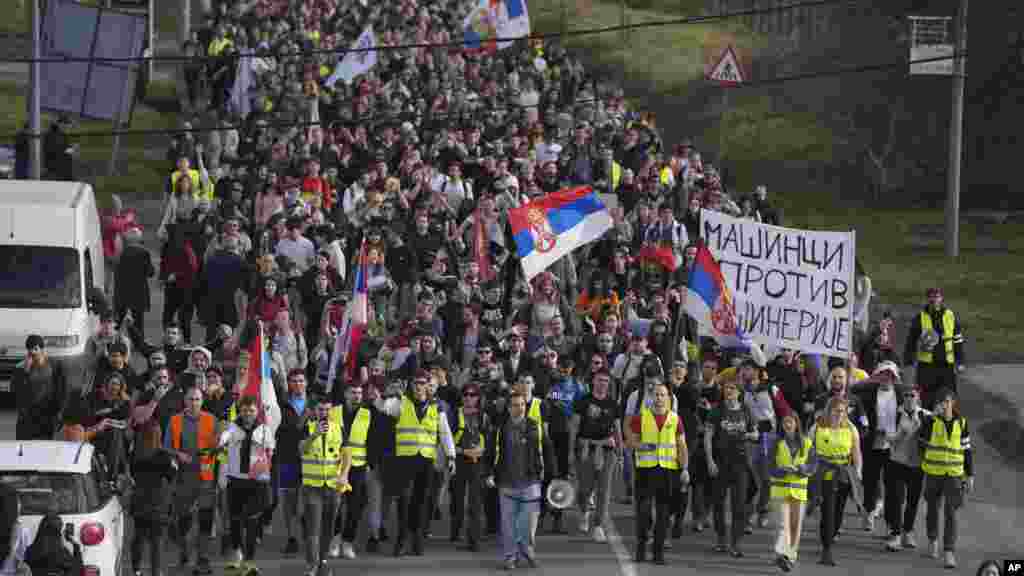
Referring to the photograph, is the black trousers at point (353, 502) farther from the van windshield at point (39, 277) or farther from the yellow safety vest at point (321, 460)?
the van windshield at point (39, 277)

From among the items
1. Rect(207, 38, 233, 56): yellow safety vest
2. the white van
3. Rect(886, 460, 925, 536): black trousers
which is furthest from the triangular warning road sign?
Rect(886, 460, 925, 536): black trousers

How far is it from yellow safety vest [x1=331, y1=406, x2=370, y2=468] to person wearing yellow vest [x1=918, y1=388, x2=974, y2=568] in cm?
512

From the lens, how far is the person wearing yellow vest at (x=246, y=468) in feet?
61.9

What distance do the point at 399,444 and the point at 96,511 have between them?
436 cm

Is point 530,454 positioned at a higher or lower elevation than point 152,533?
higher

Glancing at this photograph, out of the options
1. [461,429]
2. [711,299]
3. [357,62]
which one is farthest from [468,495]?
[357,62]

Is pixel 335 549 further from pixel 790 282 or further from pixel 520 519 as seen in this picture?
pixel 790 282

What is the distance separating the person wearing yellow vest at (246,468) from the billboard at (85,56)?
21.7 meters

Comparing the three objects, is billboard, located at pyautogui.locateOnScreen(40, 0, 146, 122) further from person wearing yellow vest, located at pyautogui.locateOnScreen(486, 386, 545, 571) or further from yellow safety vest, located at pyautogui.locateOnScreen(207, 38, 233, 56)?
person wearing yellow vest, located at pyautogui.locateOnScreen(486, 386, 545, 571)

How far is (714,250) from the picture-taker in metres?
22.3

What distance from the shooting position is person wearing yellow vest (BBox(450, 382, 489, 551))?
66.0 ft

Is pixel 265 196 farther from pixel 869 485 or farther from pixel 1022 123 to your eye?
pixel 1022 123

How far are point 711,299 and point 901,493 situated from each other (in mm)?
2816

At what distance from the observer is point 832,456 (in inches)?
789
